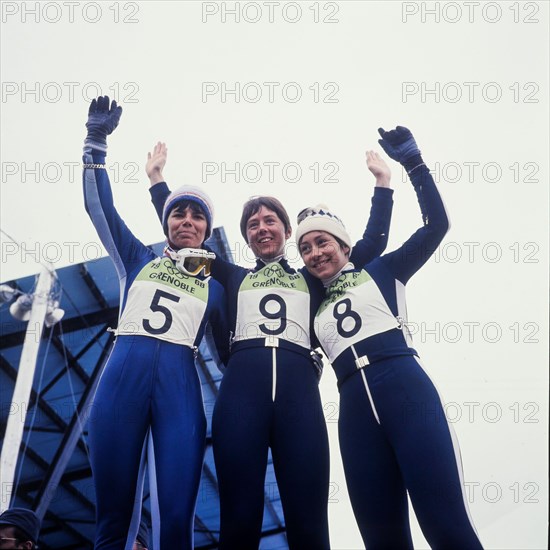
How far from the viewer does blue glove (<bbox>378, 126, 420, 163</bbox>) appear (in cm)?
316

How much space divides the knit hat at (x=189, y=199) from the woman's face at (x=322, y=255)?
1.80ft

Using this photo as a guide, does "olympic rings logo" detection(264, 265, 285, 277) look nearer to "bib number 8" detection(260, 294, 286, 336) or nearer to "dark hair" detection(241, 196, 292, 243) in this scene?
"bib number 8" detection(260, 294, 286, 336)

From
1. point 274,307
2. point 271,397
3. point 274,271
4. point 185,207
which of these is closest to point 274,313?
point 274,307

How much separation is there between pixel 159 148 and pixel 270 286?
120 centimetres

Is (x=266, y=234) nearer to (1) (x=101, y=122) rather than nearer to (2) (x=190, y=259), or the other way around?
(2) (x=190, y=259)

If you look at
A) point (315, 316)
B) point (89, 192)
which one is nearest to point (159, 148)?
point (89, 192)

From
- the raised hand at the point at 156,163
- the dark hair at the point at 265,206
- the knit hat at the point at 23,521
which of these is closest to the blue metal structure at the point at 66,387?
the raised hand at the point at 156,163

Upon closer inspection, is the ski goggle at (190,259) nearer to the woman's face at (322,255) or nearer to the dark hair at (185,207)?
the dark hair at (185,207)

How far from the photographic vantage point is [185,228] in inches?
121

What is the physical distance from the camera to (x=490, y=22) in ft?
13.8

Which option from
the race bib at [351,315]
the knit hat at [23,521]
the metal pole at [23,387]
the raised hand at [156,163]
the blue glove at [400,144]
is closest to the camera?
the knit hat at [23,521]

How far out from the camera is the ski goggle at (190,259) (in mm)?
2955

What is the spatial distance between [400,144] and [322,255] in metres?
0.79

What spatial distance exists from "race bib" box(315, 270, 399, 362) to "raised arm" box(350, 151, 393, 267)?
349 millimetres
